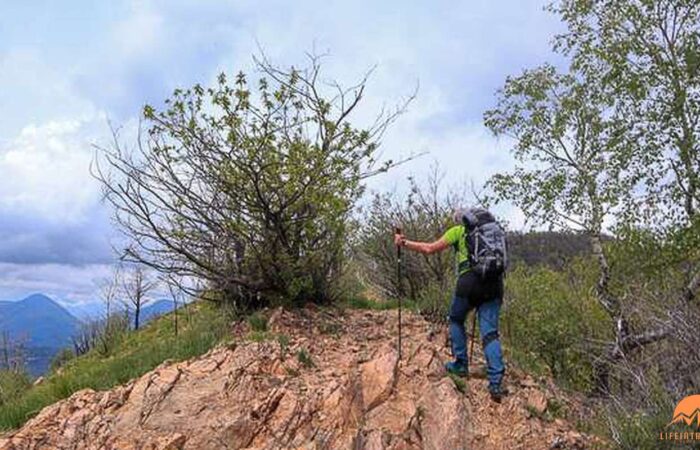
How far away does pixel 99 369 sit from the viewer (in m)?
8.72

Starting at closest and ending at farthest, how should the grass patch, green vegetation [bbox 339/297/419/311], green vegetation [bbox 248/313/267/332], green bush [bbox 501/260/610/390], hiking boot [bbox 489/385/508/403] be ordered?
hiking boot [bbox 489/385/508/403] → the grass patch → green vegetation [bbox 248/313/267/332] → green bush [bbox 501/260/610/390] → green vegetation [bbox 339/297/419/311]

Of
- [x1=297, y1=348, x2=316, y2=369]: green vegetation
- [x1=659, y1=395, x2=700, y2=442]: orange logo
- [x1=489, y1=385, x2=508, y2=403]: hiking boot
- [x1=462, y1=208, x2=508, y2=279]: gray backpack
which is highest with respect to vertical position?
[x1=462, y1=208, x2=508, y2=279]: gray backpack

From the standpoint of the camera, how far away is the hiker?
23.9 ft

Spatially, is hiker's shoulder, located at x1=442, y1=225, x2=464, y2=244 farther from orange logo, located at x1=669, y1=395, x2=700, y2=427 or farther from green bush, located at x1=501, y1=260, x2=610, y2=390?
orange logo, located at x1=669, y1=395, x2=700, y2=427

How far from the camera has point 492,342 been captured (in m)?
7.32

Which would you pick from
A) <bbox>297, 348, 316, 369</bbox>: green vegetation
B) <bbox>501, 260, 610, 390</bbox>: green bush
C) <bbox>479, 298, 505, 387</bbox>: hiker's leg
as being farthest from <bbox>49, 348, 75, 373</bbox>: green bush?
<bbox>479, 298, 505, 387</bbox>: hiker's leg

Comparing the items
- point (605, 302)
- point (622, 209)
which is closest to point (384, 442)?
point (605, 302)

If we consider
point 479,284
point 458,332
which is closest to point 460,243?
point 479,284

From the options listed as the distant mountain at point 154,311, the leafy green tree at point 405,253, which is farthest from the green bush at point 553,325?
the distant mountain at point 154,311

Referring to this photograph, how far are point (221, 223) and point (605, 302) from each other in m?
7.19

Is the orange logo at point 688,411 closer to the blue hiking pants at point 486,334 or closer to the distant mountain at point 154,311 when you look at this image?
the blue hiking pants at point 486,334

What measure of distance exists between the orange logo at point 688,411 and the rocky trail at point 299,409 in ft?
2.95

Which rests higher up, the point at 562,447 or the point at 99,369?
the point at 99,369

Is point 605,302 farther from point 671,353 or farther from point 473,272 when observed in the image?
point 473,272
